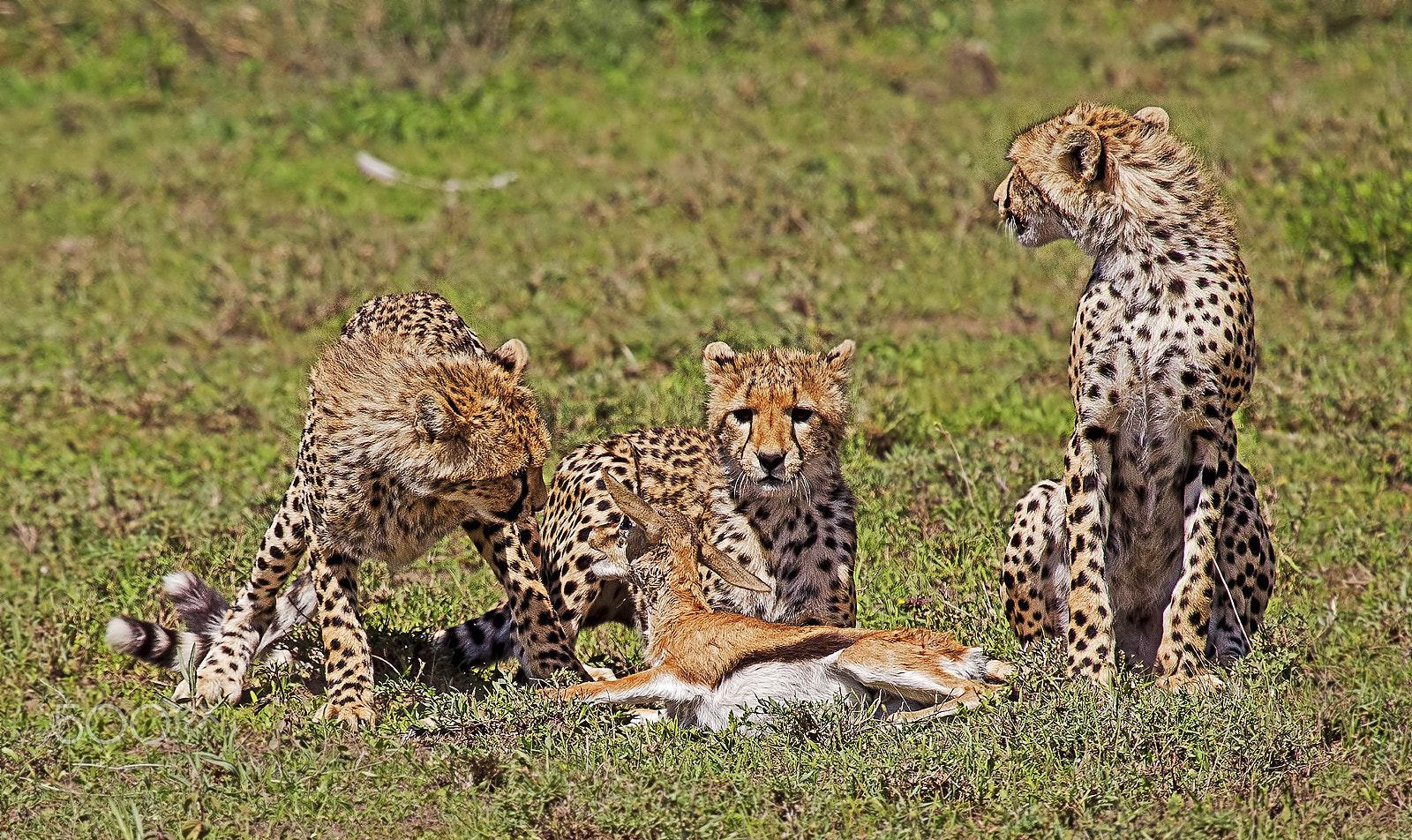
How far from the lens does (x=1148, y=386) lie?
4.75 meters

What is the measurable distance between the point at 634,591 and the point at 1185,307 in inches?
70.0

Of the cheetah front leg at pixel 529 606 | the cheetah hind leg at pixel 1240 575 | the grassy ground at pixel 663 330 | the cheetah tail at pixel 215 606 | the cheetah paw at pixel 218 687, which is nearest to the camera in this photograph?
the grassy ground at pixel 663 330

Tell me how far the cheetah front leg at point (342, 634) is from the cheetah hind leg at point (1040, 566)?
197 cm

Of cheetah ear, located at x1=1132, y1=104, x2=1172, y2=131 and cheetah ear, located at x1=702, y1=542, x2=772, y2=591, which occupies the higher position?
cheetah ear, located at x1=1132, y1=104, x2=1172, y2=131

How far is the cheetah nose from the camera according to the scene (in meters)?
5.11

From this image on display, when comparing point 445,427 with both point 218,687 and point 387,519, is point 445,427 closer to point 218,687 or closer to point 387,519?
point 387,519

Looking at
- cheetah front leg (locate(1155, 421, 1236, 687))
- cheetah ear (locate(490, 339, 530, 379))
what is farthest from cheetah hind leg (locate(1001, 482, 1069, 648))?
cheetah ear (locate(490, 339, 530, 379))

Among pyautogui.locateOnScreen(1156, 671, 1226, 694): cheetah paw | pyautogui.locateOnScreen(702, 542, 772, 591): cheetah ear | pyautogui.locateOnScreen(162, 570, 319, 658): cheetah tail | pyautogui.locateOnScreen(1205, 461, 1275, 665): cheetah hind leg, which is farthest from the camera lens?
pyautogui.locateOnScreen(162, 570, 319, 658): cheetah tail

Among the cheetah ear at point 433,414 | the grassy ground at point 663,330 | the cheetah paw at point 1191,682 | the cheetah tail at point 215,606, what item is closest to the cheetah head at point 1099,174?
the grassy ground at point 663,330

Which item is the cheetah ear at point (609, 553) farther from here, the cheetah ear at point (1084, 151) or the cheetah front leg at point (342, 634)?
the cheetah ear at point (1084, 151)

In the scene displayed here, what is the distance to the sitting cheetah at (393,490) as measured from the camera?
4.87 meters

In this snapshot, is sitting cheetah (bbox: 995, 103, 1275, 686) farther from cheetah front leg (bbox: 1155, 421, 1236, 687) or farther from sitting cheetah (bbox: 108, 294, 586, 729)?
sitting cheetah (bbox: 108, 294, 586, 729)

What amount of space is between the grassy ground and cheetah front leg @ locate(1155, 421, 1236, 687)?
0.18 metres

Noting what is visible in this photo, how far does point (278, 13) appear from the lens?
43.6 ft
